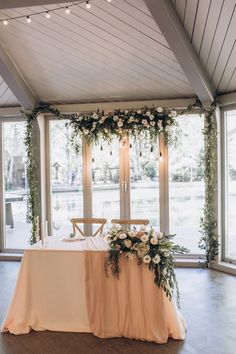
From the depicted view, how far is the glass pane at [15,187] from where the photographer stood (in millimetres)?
6848

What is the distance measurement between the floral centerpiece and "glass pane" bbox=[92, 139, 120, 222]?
3.01 m

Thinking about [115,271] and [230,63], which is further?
[230,63]

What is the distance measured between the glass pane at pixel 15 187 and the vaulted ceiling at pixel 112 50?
67 cm

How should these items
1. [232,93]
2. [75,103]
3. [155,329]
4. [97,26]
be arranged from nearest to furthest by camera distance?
[155,329]
[97,26]
[232,93]
[75,103]

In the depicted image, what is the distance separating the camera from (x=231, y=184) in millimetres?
5875

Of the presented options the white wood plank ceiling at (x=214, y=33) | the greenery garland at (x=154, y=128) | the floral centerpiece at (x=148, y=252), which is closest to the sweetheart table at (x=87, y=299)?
the floral centerpiece at (x=148, y=252)

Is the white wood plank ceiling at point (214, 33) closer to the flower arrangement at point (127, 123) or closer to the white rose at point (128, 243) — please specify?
the flower arrangement at point (127, 123)

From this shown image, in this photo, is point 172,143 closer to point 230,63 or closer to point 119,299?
point 230,63

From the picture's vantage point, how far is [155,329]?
3.43 m

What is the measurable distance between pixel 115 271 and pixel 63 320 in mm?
766

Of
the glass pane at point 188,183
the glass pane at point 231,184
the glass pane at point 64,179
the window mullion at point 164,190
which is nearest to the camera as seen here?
the glass pane at point 231,184

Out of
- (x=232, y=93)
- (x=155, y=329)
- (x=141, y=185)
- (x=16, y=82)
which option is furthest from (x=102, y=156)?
(x=155, y=329)

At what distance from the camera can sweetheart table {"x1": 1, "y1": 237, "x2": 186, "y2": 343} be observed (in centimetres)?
343

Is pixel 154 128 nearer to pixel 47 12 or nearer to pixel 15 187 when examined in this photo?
pixel 47 12
